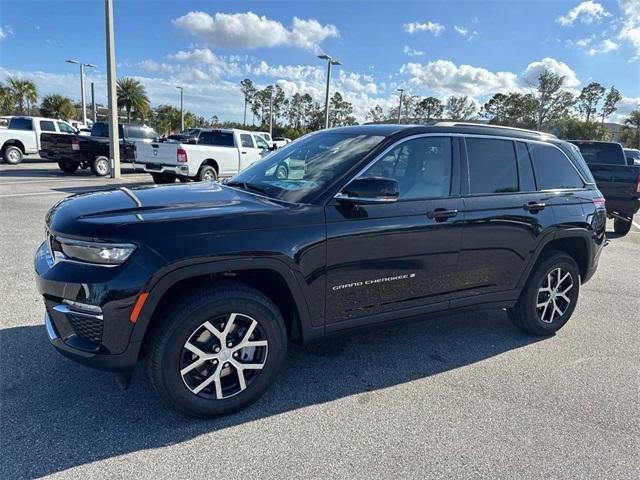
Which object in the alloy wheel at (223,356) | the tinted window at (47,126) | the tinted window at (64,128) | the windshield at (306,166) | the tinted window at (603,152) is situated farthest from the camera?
the tinted window at (64,128)

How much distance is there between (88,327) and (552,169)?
403 cm

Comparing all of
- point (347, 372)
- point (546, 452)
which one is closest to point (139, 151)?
point (347, 372)

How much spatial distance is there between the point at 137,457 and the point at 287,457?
2.66 feet

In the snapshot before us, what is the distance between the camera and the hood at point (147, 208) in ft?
8.45

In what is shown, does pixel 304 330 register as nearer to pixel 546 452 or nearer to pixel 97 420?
pixel 97 420

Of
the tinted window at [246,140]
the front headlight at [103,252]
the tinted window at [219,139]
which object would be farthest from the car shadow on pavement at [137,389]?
the tinted window at [246,140]

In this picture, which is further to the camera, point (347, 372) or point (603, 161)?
point (603, 161)

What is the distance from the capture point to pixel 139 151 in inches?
533

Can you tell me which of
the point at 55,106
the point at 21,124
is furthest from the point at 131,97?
the point at 21,124

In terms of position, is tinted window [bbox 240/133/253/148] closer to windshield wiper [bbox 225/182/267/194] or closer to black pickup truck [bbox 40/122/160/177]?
black pickup truck [bbox 40/122/160/177]

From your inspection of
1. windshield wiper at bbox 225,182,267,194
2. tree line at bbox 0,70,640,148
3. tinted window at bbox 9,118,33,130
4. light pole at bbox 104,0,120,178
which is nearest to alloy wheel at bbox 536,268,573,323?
windshield wiper at bbox 225,182,267,194

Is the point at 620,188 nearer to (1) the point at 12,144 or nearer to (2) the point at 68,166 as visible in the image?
(2) the point at 68,166

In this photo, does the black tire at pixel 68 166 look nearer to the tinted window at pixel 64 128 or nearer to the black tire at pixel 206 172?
the tinted window at pixel 64 128

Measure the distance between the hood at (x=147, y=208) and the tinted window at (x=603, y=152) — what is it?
410 inches
